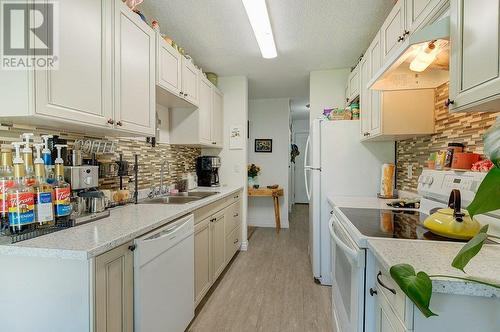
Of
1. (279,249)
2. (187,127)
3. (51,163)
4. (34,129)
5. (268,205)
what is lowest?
(279,249)

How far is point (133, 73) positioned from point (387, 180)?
7.48 feet

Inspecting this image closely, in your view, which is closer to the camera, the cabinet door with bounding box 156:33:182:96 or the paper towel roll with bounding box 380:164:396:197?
the cabinet door with bounding box 156:33:182:96

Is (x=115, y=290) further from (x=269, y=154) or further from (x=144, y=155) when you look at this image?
(x=269, y=154)

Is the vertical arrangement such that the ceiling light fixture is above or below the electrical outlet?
above

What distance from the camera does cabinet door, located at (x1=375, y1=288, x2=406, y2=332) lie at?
81 cm

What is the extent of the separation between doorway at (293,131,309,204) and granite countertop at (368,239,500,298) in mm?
6096

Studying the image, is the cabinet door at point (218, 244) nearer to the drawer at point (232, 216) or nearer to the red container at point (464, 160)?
the drawer at point (232, 216)

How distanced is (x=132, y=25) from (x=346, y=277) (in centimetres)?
204

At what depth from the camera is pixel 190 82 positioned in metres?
2.56

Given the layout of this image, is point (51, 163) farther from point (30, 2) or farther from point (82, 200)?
point (30, 2)

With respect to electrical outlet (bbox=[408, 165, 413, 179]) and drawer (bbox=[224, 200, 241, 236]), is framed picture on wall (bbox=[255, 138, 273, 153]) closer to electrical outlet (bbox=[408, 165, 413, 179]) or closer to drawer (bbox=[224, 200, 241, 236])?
drawer (bbox=[224, 200, 241, 236])

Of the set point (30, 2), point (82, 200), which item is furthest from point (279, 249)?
point (30, 2)

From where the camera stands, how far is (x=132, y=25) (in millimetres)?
1620

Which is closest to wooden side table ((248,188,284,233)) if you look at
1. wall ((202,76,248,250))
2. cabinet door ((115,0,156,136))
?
wall ((202,76,248,250))
